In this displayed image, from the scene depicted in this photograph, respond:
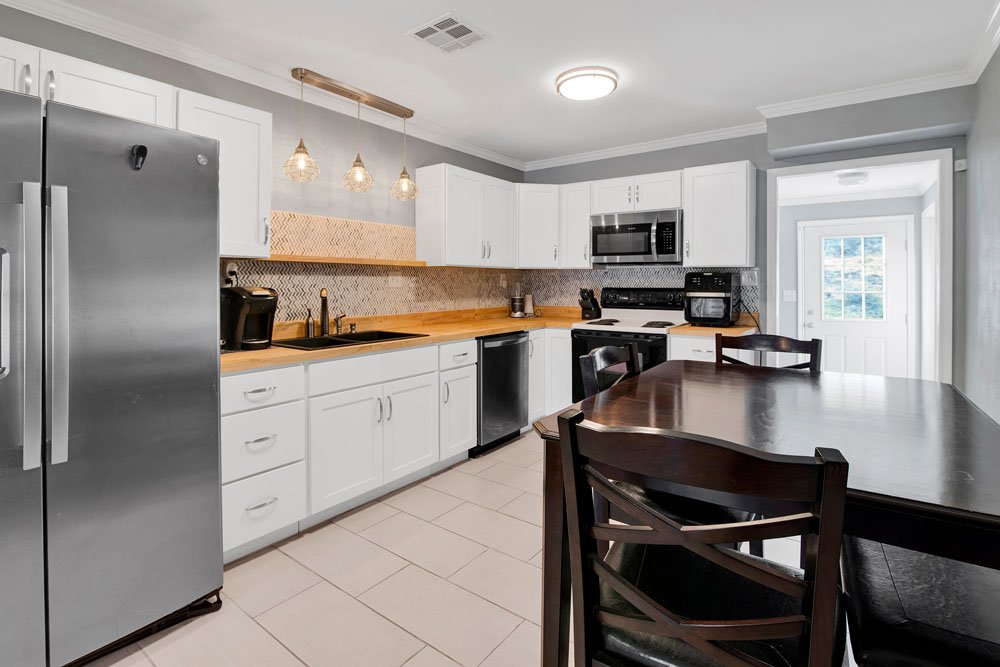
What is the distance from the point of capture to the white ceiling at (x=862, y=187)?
15.3 feet

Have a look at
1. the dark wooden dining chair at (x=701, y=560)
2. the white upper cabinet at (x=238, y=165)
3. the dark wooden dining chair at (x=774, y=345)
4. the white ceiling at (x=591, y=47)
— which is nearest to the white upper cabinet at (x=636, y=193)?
the white ceiling at (x=591, y=47)

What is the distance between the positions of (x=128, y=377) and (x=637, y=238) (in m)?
3.70

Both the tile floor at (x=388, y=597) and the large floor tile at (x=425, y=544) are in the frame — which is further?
the large floor tile at (x=425, y=544)

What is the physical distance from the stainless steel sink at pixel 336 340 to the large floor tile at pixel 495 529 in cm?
111

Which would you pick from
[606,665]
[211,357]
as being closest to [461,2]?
[211,357]

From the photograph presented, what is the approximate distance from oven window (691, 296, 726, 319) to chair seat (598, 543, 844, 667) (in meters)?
3.13

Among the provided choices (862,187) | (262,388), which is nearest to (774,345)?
(262,388)

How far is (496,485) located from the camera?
128 inches

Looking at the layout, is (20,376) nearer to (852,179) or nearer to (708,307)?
(708,307)

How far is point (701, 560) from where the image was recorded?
1200 millimetres

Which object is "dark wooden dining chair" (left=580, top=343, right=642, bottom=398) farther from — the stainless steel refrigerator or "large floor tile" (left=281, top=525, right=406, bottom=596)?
the stainless steel refrigerator

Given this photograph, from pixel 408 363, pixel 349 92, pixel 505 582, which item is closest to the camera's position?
pixel 505 582

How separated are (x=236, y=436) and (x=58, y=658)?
88 centimetres

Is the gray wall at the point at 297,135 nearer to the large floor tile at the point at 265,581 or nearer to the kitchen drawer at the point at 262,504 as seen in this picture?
the kitchen drawer at the point at 262,504
